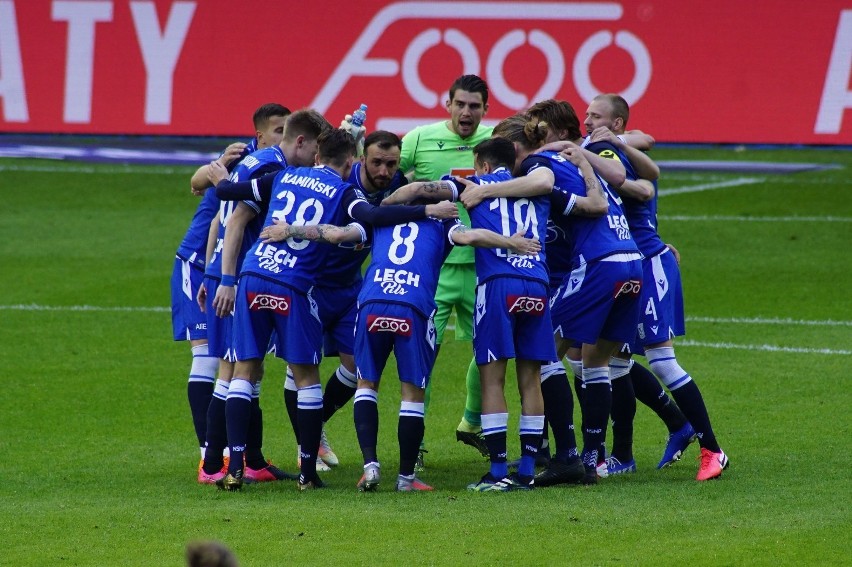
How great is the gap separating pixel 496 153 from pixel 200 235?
197 centimetres

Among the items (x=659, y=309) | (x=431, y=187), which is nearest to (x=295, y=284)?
(x=431, y=187)

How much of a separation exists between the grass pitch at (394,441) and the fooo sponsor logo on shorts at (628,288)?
3.34ft

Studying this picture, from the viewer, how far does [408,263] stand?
696 cm

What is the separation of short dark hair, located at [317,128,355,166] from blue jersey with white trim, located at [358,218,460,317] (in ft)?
1.38

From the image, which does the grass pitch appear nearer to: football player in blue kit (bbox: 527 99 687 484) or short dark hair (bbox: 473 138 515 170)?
football player in blue kit (bbox: 527 99 687 484)

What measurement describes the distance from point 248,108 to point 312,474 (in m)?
12.8

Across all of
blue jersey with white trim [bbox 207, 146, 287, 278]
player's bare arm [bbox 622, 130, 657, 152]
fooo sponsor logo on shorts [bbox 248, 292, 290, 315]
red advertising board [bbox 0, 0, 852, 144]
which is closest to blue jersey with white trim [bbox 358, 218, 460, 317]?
fooo sponsor logo on shorts [bbox 248, 292, 290, 315]

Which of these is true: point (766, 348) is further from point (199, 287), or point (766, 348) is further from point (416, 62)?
point (416, 62)

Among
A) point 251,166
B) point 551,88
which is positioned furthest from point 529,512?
point 551,88

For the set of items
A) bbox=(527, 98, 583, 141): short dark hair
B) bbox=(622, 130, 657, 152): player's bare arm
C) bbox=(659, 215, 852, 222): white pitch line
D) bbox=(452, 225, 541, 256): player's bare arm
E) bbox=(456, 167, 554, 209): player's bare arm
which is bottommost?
bbox=(659, 215, 852, 222): white pitch line

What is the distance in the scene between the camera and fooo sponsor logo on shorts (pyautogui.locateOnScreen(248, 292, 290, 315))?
23.0 ft

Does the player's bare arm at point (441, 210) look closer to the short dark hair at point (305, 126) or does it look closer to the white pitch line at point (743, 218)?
the short dark hair at point (305, 126)

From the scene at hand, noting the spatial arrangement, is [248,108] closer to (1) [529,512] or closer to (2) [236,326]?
(2) [236,326]

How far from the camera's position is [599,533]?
19.5ft
